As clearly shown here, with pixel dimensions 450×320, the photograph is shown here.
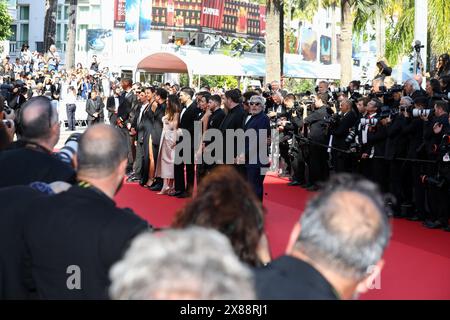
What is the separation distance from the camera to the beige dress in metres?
15.2

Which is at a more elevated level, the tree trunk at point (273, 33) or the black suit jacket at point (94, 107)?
the tree trunk at point (273, 33)

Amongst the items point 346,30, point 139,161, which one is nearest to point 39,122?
point 139,161

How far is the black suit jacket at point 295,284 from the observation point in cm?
288

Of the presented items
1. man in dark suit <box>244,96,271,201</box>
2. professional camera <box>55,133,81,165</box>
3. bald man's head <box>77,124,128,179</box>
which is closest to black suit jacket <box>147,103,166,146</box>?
man in dark suit <box>244,96,271,201</box>

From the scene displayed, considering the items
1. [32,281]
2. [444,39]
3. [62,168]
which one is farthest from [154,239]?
[444,39]

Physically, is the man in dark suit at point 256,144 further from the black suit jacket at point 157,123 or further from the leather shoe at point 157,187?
the leather shoe at point 157,187

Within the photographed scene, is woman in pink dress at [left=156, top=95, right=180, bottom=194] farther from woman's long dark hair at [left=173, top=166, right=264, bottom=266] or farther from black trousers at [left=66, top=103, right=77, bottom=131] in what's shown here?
black trousers at [left=66, top=103, right=77, bottom=131]

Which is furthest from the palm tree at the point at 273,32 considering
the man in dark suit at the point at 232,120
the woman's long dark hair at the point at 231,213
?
the woman's long dark hair at the point at 231,213

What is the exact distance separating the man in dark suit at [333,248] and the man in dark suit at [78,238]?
41.7 inches

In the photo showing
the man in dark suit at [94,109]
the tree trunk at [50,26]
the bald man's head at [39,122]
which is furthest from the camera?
the tree trunk at [50,26]

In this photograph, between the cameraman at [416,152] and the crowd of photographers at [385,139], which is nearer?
the crowd of photographers at [385,139]

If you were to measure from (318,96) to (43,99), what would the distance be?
1135 centimetres
